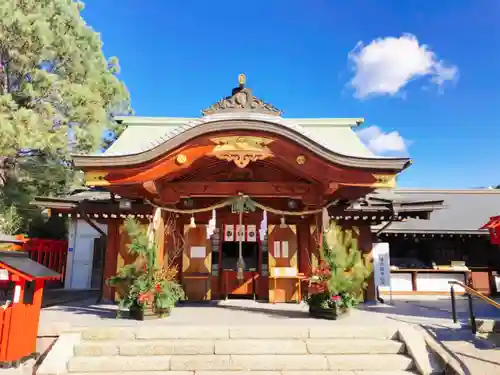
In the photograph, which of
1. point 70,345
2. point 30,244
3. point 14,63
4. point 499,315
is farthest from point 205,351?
point 14,63

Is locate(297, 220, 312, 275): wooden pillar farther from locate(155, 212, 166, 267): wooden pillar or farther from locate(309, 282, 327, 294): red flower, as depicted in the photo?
locate(155, 212, 166, 267): wooden pillar

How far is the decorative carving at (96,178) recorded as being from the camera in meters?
8.13

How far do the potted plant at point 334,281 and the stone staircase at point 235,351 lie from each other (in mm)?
1048

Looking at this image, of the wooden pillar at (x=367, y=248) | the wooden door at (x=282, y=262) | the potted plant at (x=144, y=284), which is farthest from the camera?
the wooden pillar at (x=367, y=248)

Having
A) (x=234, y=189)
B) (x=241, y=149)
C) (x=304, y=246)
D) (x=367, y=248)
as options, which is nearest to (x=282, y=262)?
(x=304, y=246)

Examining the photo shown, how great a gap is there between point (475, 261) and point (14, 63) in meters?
22.3

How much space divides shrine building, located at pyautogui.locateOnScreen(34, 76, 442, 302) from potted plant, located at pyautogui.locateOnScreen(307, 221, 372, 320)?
1.05 metres

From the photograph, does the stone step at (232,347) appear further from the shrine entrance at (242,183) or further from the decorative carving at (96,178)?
the decorative carving at (96,178)

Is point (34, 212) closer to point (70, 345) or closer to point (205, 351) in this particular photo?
point (70, 345)

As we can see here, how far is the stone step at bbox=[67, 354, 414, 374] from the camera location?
579 cm

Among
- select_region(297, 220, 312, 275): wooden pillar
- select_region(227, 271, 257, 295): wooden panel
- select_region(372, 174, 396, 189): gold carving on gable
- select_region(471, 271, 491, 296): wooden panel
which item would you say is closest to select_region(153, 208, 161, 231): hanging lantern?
select_region(227, 271, 257, 295): wooden panel

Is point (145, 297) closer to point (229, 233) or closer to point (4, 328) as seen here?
point (4, 328)

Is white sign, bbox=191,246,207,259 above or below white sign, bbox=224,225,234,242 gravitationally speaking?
below

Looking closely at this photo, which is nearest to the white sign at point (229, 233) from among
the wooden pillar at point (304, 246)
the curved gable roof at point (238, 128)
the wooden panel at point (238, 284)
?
the wooden panel at point (238, 284)
